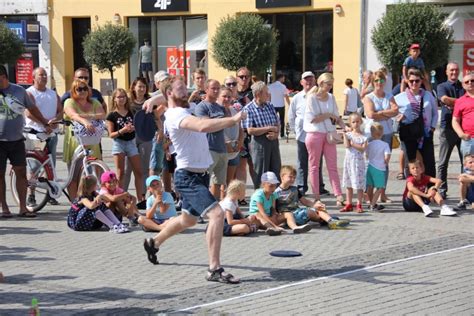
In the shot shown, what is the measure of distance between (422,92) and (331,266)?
4902 millimetres

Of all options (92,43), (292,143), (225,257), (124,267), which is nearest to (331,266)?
(225,257)

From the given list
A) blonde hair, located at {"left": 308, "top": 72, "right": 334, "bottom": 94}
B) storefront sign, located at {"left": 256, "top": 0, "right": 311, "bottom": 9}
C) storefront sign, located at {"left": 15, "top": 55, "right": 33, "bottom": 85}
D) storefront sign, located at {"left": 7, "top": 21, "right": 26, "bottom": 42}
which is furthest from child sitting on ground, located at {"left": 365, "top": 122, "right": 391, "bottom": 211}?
storefront sign, located at {"left": 15, "top": 55, "right": 33, "bottom": 85}

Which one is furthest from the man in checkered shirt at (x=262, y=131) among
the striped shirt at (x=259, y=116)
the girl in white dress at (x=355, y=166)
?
the girl in white dress at (x=355, y=166)

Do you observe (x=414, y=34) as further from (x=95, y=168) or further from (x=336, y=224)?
(x=336, y=224)

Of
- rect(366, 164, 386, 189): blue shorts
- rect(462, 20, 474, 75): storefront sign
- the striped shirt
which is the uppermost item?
rect(462, 20, 474, 75): storefront sign

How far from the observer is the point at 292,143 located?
72.0 ft

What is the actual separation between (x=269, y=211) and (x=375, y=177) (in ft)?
7.17

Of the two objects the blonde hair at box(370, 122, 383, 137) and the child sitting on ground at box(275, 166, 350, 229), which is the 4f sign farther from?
the child sitting on ground at box(275, 166, 350, 229)

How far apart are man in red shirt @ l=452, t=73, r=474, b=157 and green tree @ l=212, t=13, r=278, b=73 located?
13808 mm

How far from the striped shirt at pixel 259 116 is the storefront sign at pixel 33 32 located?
2255cm

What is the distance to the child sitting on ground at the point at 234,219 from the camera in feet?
33.5

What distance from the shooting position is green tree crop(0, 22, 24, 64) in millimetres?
27734

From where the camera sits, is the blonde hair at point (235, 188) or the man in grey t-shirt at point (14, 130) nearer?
the blonde hair at point (235, 188)

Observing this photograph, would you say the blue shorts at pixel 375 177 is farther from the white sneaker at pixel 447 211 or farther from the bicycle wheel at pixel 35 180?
the bicycle wheel at pixel 35 180
